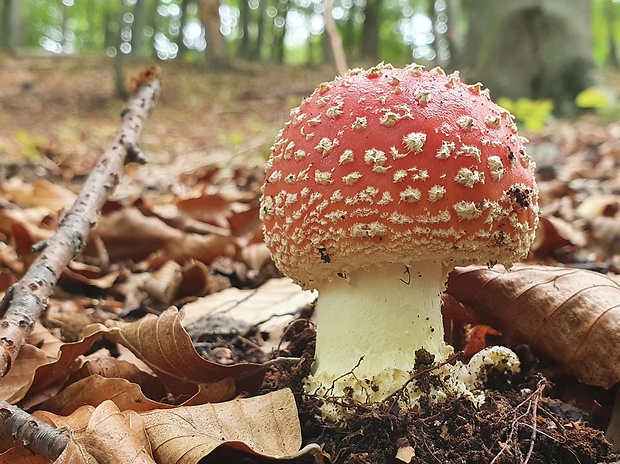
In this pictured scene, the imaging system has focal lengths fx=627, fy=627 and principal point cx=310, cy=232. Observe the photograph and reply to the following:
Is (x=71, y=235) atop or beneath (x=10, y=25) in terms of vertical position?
beneath

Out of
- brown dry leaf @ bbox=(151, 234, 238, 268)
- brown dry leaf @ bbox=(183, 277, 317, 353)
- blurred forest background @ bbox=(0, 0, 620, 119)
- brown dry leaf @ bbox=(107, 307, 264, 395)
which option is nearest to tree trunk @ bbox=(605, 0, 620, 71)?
blurred forest background @ bbox=(0, 0, 620, 119)

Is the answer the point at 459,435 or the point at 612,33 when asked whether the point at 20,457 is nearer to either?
the point at 459,435

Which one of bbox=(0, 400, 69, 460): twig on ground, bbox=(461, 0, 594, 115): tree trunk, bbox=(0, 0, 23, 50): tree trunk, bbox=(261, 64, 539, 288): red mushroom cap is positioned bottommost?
bbox=(0, 400, 69, 460): twig on ground

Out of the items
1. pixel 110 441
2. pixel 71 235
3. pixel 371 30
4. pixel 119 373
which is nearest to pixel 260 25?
pixel 371 30

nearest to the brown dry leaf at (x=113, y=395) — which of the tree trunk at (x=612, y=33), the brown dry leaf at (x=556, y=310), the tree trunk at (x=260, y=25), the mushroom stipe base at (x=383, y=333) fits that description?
the mushroom stipe base at (x=383, y=333)

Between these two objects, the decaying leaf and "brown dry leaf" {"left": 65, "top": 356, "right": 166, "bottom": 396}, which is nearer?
"brown dry leaf" {"left": 65, "top": 356, "right": 166, "bottom": 396}

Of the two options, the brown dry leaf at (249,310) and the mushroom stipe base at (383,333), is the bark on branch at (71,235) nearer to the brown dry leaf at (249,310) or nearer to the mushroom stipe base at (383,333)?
the brown dry leaf at (249,310)

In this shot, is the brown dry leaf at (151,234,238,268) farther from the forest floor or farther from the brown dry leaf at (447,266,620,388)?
the brown dry leaf at (447,266,620,388)
